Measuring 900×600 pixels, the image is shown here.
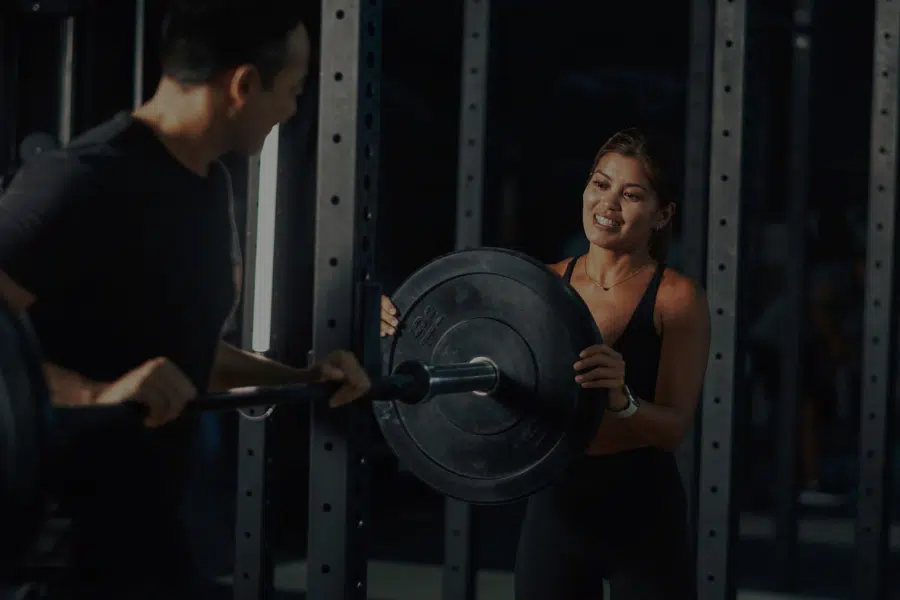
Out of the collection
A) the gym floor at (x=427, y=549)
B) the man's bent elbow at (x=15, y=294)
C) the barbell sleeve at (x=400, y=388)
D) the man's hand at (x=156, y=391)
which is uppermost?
the man's bent elbow at (x=15, y=294)

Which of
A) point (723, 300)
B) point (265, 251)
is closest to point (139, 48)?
point (265, 251)

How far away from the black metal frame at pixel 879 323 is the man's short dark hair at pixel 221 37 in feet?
7.88

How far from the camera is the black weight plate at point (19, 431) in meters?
1.31

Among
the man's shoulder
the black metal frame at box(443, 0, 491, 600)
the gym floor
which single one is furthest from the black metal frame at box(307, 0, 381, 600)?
the gym floor

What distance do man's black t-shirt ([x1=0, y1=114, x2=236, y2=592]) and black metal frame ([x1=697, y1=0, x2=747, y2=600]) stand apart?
4.42 ft

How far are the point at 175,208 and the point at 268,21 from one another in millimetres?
275

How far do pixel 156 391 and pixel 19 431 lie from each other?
20cm

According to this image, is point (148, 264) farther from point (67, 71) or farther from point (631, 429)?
point (67, 71)

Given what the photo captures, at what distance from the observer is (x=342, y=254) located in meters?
1.97

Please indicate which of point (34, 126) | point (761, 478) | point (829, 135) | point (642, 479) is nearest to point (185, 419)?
point (642, 479)

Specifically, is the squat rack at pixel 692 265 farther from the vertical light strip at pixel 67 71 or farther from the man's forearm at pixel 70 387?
the vertical light strip at pixel 67 71

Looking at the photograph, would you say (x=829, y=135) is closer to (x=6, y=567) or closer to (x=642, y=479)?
(x=642, y=479)

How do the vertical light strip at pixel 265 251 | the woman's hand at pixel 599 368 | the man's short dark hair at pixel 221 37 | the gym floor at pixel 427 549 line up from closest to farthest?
the man's short dark hair at pixel 221 37 < the woman's hand at pixel 599 368 < the vertical light strip at pixel 265 251 < the gym floor at pixel 427 549

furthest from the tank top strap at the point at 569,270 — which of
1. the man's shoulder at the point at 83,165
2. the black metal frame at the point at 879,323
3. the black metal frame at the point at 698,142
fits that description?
the black metal frame at the point at 879,323
